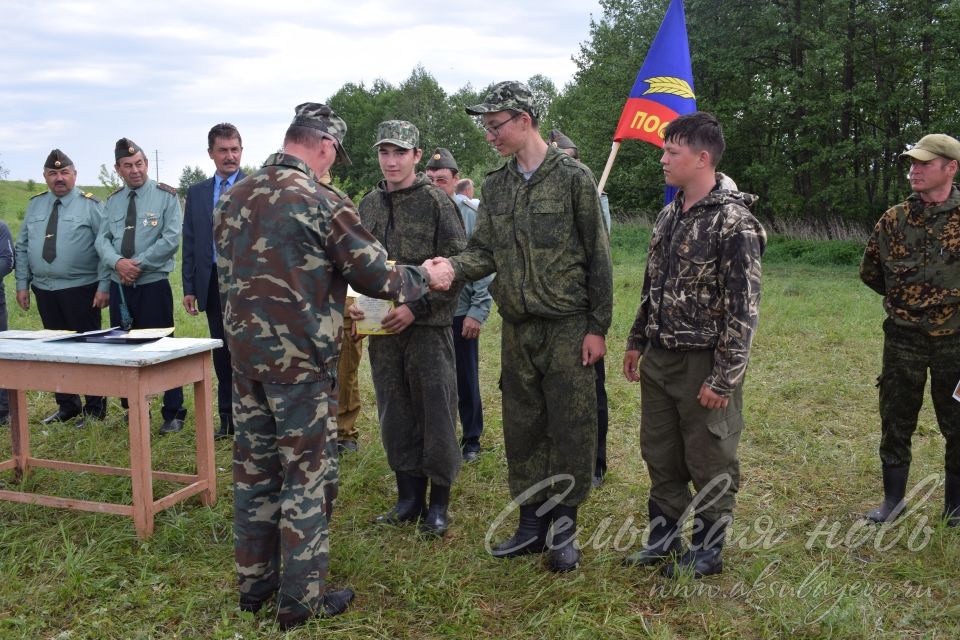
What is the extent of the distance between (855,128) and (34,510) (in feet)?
79.3

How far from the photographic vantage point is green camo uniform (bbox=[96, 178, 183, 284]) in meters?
5.61

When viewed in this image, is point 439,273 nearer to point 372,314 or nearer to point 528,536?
point 372,314

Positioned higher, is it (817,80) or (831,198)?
(817,80)

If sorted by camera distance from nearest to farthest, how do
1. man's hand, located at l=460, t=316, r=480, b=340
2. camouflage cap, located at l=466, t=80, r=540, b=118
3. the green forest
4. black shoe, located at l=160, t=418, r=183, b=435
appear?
camouflage cap, located at l=466, t=80, r=540, b=118 → man's hand, located at l=460, t=316, r=480, b=340 → black shoe, located at l=160, t=418, r=183, b=435 → the green forest

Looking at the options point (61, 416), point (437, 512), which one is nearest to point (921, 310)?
point (437, 512)

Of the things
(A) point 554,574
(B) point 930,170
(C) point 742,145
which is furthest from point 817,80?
(A) point 554,574

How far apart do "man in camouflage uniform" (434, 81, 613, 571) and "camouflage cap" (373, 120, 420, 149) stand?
0.45 metres

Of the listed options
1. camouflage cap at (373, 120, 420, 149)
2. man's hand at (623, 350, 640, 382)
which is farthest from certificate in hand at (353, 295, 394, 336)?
man's hand at (623, 350, 640, 382)

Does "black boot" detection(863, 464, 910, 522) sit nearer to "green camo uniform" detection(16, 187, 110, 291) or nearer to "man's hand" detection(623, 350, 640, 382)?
"man's hand" detection(623, 350, 640, 382)

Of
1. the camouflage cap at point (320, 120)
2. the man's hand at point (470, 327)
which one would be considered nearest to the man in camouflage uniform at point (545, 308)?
the camouflage cap at point (320, 120)

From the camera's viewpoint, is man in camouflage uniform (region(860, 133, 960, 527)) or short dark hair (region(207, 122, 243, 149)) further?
short dark hair (region(207, 122, 243, 149))

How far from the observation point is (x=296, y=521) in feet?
9.54

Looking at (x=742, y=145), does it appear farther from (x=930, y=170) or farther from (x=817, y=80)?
(x=930, y=170)

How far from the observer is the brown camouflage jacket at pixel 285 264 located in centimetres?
279
